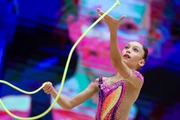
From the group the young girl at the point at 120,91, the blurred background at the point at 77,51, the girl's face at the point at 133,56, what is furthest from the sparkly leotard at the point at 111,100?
the blurred background at the point at 77,51

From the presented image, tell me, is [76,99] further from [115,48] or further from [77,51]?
[77,51]

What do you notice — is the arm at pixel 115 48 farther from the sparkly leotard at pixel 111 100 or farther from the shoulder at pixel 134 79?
the sparkly leotard at pixel 111 100

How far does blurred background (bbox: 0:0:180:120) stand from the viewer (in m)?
3.37

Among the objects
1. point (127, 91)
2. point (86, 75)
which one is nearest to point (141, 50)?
point (127, 91)

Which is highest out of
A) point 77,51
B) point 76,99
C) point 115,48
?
point 77,51

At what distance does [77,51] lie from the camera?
11.2ft

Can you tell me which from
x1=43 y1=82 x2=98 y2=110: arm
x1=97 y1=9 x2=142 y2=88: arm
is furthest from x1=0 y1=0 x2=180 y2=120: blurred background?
x1=97 y1=9 x2=142 y2=88: arm

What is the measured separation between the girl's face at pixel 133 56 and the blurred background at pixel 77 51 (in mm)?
1397

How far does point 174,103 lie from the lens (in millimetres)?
3512

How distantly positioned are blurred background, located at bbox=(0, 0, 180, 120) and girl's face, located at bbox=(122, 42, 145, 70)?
4.58 feet

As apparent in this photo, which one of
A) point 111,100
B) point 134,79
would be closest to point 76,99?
point 111,100

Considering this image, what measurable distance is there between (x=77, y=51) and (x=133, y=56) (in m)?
1.45

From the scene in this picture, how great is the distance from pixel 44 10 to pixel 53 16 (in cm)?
10

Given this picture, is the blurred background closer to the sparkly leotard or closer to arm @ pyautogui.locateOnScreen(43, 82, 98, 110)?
arm @ pyautogui.locateOnScreen(43, 82, 98, 110)
